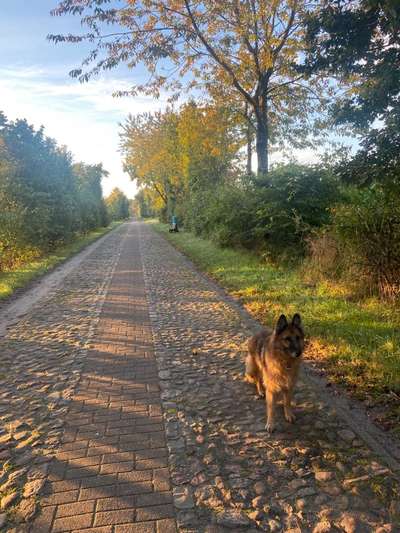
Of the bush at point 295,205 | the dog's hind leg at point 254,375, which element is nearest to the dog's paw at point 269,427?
the dog's hind leg at point 254,375

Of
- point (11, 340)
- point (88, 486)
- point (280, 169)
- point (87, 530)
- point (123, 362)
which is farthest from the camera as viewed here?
point (280, 169)

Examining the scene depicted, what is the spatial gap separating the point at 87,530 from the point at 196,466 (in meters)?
1.08

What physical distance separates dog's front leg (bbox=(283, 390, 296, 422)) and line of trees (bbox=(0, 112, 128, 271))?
593 inches

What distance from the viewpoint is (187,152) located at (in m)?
33.6

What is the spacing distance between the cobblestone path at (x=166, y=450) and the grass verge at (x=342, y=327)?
681mm

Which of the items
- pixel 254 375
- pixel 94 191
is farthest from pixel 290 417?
pixel 94 191

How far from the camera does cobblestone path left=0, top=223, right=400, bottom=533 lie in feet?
9.87

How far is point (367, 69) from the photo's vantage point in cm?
628

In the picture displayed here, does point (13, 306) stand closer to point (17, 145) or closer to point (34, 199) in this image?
point (34, 199)

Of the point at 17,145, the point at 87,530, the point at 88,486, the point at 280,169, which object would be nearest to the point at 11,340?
the point at 88,486

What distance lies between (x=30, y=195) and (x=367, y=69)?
1766cm

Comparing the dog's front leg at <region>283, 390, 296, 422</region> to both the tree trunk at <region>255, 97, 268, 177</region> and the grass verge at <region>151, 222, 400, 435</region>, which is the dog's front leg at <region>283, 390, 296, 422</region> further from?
the tree trunk at <region>255, 97, 268, 177</region>

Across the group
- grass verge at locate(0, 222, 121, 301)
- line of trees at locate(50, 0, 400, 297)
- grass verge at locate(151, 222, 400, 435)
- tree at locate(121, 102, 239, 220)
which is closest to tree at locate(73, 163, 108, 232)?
tree at locate(121, 102, 239, 220)

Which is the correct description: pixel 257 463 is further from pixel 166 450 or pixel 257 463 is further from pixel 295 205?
pixel 295 205
